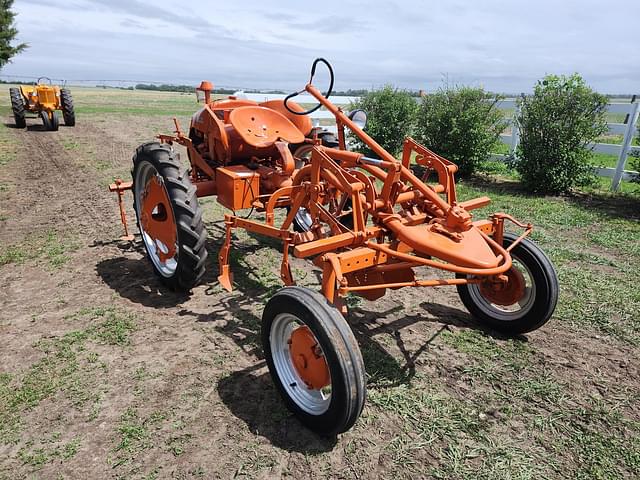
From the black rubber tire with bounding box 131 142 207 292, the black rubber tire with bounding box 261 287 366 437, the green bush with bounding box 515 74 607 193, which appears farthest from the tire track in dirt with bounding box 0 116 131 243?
the green bush with bounding box 515 74 607 193

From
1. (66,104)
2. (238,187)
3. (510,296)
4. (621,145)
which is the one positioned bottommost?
(510,296)

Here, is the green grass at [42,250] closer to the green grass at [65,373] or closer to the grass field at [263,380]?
the grass field at [263,380]

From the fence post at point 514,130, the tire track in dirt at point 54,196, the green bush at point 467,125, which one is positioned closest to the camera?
the tire track in dirt at point 54,196

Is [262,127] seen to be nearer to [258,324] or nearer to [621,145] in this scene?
[258,324]

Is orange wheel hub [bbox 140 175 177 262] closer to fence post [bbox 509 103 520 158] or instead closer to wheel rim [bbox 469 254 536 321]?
wheel rim [bbox 469 254 536 321]

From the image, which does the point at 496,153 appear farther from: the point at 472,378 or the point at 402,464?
the point at 402,464

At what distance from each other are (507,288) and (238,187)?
257 cm

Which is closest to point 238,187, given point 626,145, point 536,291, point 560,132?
point 536,291

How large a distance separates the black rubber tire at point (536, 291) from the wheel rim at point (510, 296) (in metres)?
0.03

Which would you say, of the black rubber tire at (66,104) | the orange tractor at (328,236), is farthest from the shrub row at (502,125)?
the black rubber tire at (66,104)

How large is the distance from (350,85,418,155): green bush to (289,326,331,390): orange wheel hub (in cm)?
918

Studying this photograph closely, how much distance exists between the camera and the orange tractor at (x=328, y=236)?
2701mm

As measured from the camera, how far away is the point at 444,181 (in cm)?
343

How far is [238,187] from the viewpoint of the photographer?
4281mm
